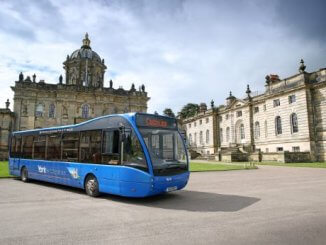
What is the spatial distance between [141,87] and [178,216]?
51.5m

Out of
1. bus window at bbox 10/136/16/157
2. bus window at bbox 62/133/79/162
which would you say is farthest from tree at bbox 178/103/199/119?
bus window at bbox 62/133/79/162

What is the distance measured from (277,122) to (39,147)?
3493cm

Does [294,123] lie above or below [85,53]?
below

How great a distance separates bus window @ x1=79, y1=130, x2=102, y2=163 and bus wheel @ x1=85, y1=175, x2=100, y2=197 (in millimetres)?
693

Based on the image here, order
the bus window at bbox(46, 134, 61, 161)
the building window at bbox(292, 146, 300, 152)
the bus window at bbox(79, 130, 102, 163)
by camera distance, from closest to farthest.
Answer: the bus window at bbox(79, 130, 102, 163) < the bus window at bbox(46, 134, 61, 161) < the building window at bbox(292, 146, 300, 152)

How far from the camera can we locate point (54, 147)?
1236 centimetres

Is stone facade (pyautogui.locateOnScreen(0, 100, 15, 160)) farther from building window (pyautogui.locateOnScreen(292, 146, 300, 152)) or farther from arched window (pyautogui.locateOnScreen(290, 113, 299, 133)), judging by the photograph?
arched window (pyautogui.locateOnScreen(290, 113, 299, 133))

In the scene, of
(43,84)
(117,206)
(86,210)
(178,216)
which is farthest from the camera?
(43,84)

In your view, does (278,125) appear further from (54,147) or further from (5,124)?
(5,124)

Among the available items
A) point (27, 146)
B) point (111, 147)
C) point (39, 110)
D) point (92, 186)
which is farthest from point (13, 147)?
point (39, 110)

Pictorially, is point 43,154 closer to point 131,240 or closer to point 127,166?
point 127,166

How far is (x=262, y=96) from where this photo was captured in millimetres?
41750

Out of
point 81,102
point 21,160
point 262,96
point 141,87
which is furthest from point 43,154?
point 141,87

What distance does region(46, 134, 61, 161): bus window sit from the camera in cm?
1203
